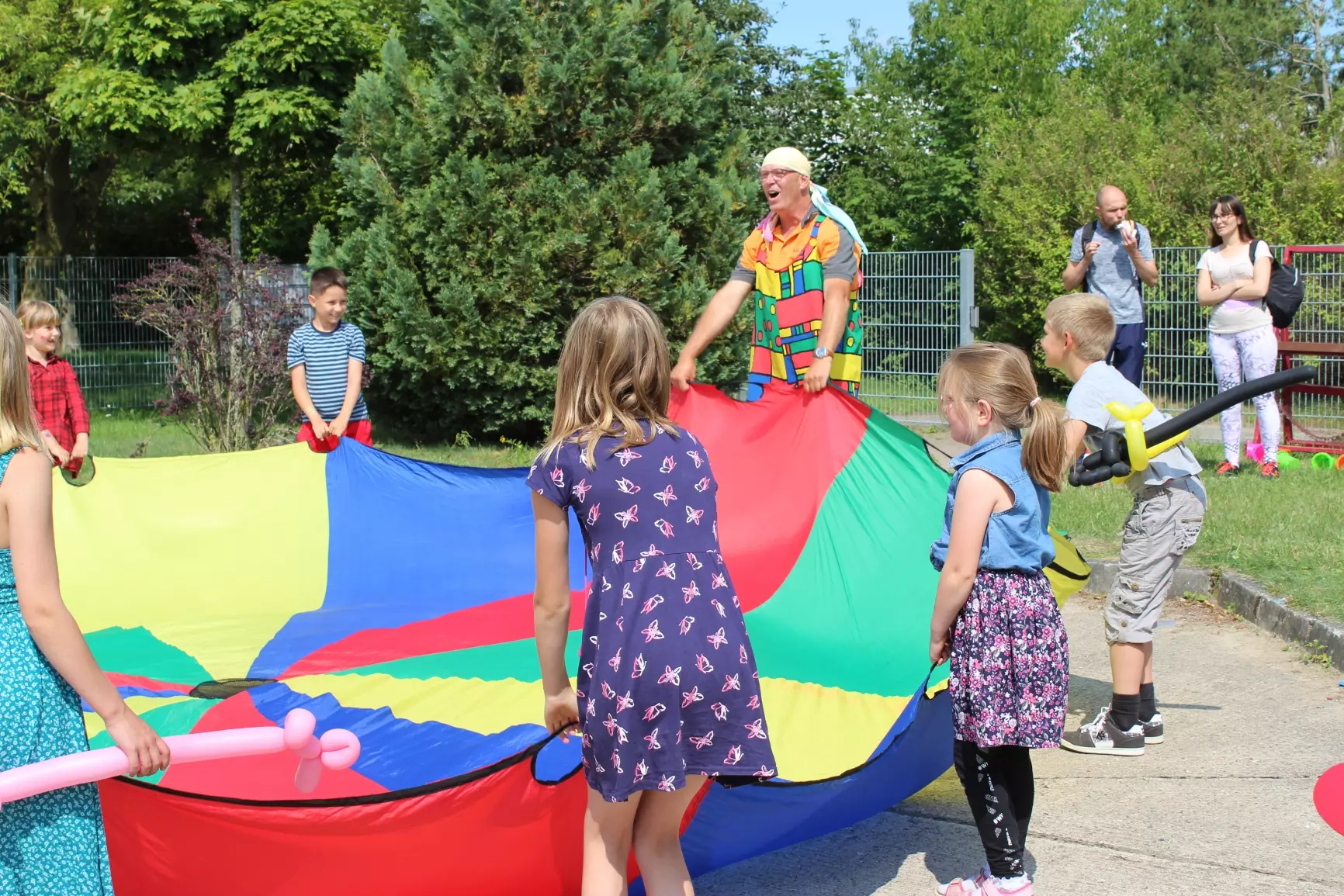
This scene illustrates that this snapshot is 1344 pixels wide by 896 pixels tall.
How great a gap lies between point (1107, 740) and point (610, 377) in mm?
2416

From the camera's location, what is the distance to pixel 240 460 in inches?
204

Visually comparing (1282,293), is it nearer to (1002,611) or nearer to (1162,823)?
(1162,823)

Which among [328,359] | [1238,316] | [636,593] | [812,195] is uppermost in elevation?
[812,195]

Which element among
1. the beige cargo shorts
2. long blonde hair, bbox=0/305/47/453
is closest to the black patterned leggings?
the beige cargo shorts

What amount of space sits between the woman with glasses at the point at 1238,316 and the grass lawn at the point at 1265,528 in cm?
28

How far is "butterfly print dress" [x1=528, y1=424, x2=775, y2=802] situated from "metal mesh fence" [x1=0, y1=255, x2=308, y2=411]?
10319 millimetres

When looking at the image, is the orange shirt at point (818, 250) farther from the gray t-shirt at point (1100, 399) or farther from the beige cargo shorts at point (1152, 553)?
the beige cargo shorts at point (1152, 553)

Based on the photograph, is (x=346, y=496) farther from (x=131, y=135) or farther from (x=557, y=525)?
(x=131, y=135)

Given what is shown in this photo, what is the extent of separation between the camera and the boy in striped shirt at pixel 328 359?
5.99m

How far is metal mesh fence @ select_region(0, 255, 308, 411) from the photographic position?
1225cm

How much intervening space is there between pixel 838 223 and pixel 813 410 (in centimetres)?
89

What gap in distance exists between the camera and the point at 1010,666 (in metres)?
2.96

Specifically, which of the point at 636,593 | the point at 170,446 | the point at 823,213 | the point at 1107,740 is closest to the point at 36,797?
the point at 636,593

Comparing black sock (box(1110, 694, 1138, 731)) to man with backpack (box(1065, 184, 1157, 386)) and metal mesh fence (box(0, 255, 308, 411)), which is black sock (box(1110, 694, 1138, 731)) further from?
metal mesh fence (box(0, 255, 308, 411))
